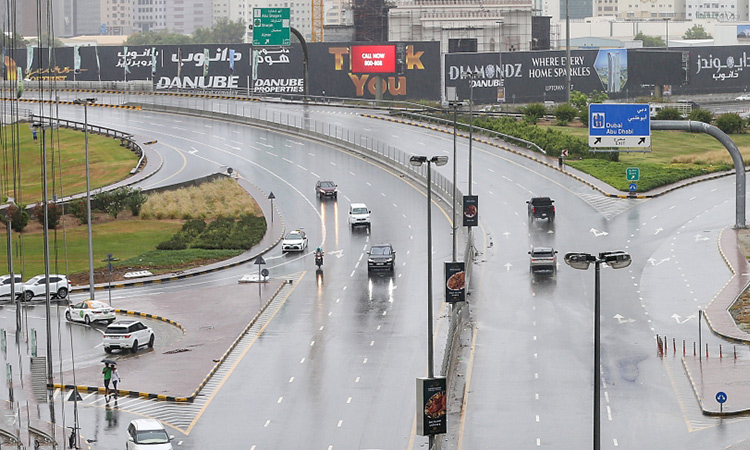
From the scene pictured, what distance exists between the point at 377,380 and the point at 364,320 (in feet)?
35.6

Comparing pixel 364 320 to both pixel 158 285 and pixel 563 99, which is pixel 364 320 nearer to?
pixel 158 285

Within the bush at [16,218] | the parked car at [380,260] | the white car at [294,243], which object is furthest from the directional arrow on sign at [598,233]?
the bush at [16,218]

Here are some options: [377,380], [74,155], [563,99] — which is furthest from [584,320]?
[563,99]

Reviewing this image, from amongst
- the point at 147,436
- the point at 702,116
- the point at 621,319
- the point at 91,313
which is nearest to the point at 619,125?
the point at 702,116

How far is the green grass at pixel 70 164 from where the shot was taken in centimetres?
10025

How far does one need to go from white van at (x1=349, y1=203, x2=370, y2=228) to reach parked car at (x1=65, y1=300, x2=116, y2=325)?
78.9ft

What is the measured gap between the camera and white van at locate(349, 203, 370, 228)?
279 feet

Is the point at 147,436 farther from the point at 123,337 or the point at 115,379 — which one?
the point at 123,337

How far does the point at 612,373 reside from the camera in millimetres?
51781

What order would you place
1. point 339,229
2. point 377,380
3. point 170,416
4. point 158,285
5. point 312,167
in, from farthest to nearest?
point 312,167 < point 339,229 < point 158,285 < point 377,380 < point 170,416

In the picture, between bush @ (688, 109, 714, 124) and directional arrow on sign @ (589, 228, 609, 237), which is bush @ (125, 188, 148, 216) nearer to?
directional arrow on sign @ (589, 228, 609, 237)

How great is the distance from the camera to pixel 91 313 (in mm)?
63750

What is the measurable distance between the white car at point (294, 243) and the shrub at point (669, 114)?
59.5m

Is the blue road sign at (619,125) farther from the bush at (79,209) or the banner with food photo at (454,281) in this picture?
the banner with food photo at (454,281)
